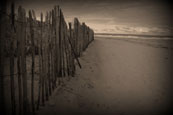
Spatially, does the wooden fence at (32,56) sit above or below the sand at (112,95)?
above

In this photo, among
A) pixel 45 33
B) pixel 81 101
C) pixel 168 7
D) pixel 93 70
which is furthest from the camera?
pixel 93 70

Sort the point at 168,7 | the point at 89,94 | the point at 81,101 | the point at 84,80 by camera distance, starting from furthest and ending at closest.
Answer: the point at 84,80
the point at 168,7
the point at 89,94
the point at 81,101

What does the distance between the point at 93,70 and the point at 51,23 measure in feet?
6.08

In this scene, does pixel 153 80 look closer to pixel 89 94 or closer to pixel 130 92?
pixel 130 92

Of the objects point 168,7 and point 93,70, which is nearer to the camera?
point 168,7

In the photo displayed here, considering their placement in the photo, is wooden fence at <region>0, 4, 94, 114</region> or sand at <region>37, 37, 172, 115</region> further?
sand at <region>37, 37, 172, 115</region>

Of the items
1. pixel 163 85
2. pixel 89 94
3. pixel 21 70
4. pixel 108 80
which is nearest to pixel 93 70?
pixel 108 80

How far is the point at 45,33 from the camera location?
1774 mm

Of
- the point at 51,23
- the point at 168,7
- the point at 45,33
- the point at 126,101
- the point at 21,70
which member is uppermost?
the point at 168,7

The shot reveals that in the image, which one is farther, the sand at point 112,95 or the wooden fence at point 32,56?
the sand at point 112,95

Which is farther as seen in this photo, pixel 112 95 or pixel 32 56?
pixel 112 95

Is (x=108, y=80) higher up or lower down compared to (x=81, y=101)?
higher up

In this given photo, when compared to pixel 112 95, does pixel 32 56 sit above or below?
above

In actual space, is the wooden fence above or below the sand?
above
